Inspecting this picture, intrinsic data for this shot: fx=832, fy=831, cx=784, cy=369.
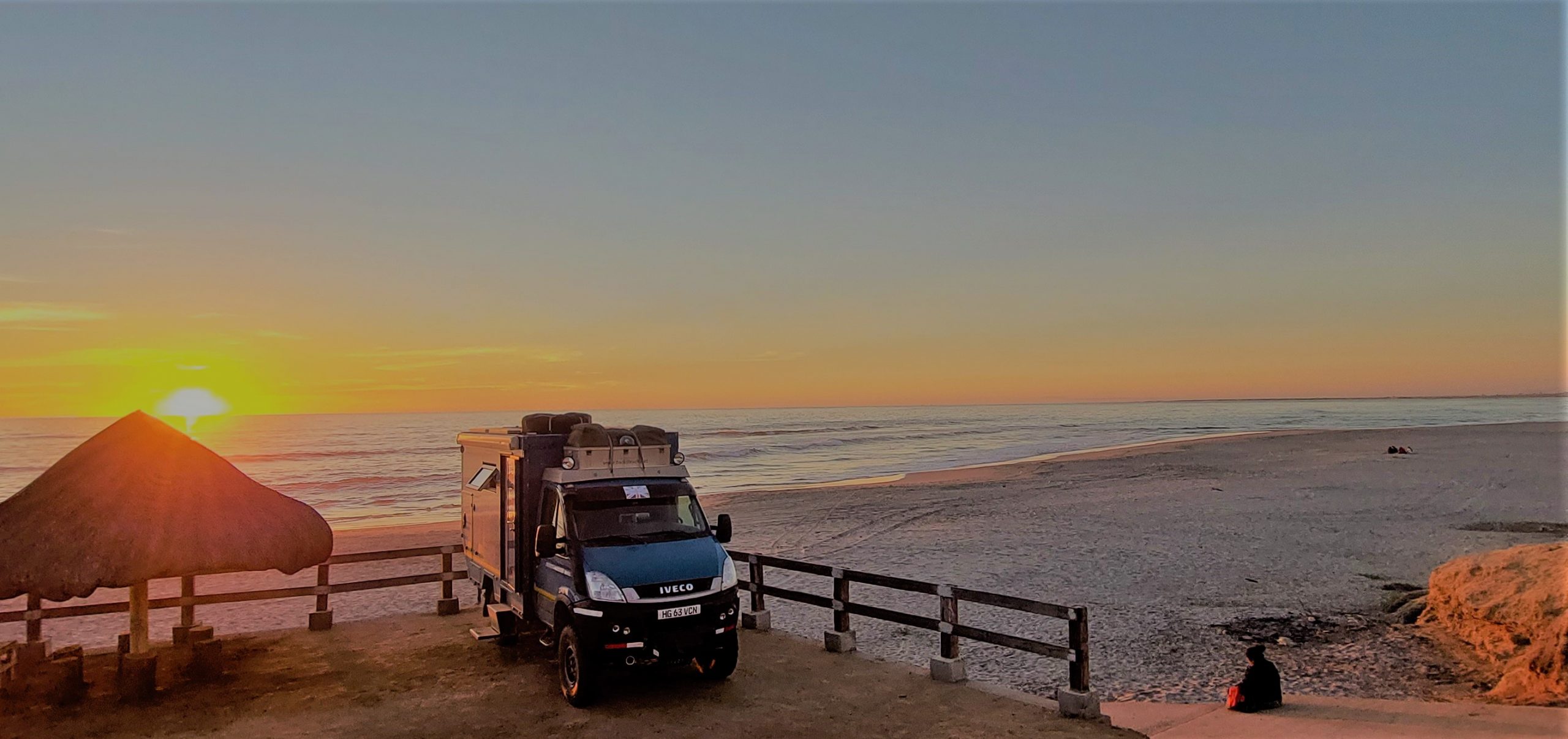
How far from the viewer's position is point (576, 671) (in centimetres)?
925

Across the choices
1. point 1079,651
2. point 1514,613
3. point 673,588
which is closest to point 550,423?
point 673,588

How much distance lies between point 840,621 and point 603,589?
156 inches

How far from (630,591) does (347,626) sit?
6.89m

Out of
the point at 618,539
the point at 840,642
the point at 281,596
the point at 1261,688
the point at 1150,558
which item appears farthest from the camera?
the point at 1150,558

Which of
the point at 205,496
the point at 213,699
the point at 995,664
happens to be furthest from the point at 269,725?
the point at 995,664

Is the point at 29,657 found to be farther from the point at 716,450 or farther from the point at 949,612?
the point at 716,450

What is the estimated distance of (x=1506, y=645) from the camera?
38.3 feet

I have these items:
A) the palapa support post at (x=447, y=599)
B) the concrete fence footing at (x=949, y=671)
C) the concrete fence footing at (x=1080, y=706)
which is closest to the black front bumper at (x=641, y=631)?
the concrete fence footing at (x=949, y=671)

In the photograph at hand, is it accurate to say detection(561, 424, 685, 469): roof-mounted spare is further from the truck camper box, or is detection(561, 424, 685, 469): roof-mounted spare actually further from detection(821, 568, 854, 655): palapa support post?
detection(821, 568, 854, 655): palapa support post

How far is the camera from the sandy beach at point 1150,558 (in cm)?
1255

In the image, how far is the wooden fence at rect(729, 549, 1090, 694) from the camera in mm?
8891

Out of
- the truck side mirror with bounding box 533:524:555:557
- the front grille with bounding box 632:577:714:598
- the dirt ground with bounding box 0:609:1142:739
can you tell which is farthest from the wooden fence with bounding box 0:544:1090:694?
the truck side mirror with bounding box 533:524:555:557

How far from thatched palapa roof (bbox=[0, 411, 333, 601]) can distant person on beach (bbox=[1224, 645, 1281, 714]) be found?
11849 mm

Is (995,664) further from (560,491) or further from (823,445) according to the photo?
(823,445)
